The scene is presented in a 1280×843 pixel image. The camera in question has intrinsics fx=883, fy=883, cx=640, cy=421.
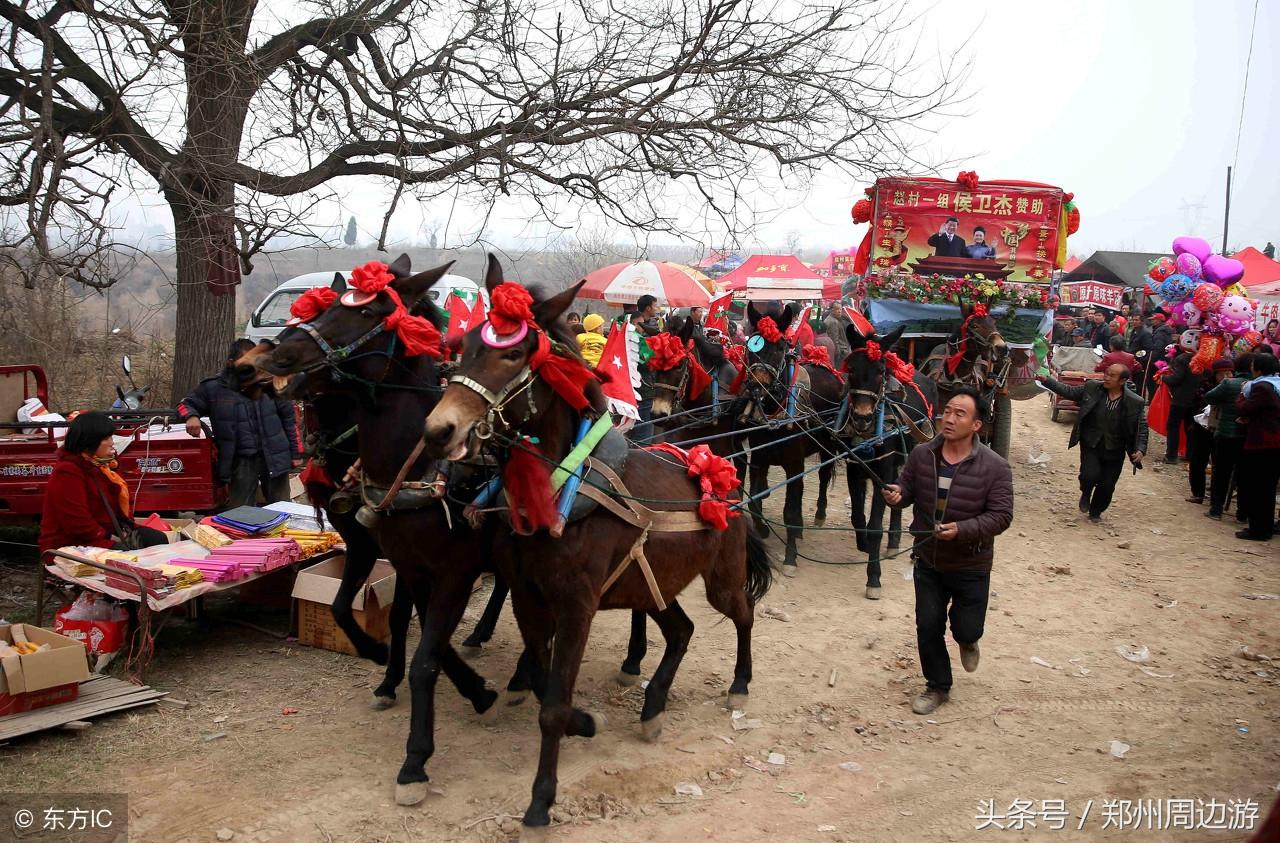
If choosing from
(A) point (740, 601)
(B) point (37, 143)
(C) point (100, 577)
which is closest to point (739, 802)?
(A) point (740, 601)

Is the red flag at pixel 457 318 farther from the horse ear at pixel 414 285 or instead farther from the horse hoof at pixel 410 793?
the horse hoof at pixel 410 793

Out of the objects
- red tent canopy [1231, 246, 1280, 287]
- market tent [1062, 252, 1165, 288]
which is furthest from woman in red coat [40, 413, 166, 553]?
market tent [1062, 252, 1165, 288]

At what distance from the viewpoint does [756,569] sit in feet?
18.4

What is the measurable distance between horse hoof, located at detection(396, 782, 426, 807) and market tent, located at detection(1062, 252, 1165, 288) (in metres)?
31.6

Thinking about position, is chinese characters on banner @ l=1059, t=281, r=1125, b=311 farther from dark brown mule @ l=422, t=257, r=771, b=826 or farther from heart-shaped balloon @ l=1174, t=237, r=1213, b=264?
dark brown mule @ l=422, t=257, r=771, b=826

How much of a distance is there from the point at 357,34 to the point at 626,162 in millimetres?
2874

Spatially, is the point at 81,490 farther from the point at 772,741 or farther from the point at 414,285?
the point at 772,741

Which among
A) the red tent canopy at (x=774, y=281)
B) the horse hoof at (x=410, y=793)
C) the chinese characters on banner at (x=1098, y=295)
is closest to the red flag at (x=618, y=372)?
the horse hoof at (x=410, y=793)

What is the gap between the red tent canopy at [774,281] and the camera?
20.6 m

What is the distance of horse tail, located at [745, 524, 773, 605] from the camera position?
558cm

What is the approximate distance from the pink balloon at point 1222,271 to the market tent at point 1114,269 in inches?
830

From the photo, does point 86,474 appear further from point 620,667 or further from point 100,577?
point 620,667

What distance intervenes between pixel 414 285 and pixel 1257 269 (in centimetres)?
1819

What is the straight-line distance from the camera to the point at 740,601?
539 cm
